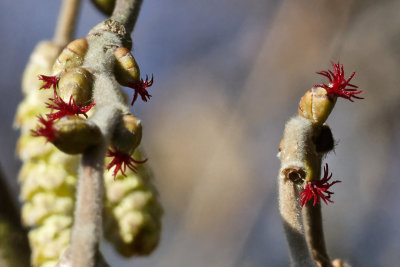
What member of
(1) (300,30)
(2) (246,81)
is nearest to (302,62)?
(1) (300,30)

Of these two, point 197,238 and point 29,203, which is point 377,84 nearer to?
point 197,238

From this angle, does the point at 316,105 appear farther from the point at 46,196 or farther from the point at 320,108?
the point at 46,196

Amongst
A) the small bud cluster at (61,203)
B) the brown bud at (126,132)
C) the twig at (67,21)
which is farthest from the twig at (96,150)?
the twig at (67,21)

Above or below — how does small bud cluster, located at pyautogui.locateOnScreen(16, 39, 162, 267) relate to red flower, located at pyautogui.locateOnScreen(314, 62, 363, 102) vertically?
below

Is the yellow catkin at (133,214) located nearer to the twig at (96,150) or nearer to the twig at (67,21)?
the twig at (67,21)

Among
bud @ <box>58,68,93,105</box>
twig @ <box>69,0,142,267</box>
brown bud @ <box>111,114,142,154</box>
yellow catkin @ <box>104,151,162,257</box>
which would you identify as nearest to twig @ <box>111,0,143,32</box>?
twig @ <box>69,0,142,267</box>

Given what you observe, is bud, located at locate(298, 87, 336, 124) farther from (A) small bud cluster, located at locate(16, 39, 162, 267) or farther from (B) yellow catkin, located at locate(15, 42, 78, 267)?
(B) yellow catkin, located at locate(15, 42, 78, 267)

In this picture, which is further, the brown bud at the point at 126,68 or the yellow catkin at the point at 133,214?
the yellow catkin at the point at 133,214
